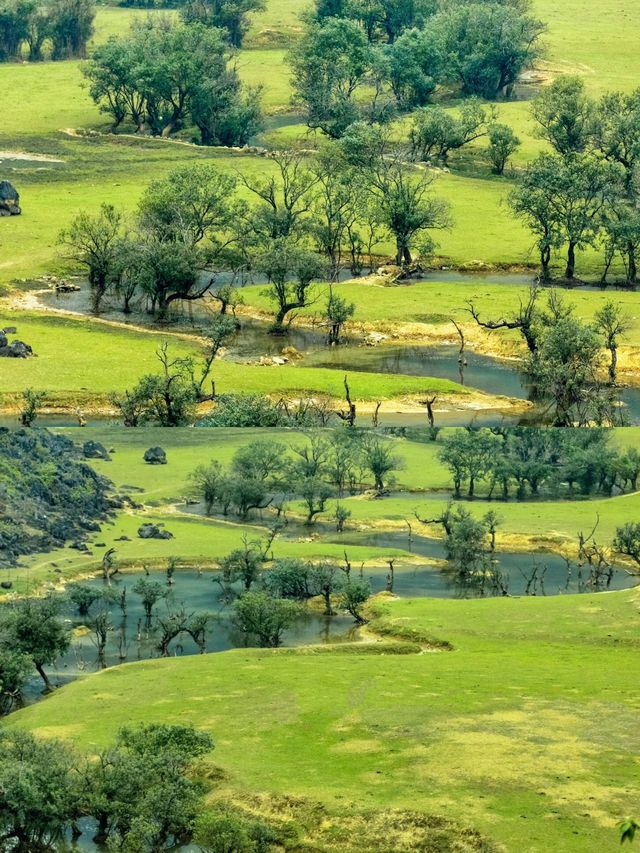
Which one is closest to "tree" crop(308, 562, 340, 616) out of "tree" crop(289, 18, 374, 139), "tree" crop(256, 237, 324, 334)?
"tree" crop(256, 237, 324, 334)

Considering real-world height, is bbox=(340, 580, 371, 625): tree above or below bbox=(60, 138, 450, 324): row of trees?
below

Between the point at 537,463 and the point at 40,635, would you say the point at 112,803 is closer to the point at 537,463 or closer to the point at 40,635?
the point at 40,635

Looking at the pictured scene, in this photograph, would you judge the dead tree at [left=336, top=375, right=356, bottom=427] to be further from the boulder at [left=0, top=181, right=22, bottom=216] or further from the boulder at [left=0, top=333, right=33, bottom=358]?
the boulder at [left=0, top=181, right=22, bottom=216]

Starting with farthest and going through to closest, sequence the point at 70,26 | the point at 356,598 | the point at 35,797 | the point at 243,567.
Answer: the point at 70,26 < the point at 243,567 < the point at 356,598 < the point at 35,797

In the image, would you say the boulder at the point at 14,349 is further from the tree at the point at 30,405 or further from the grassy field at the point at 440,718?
the grassy field at the point at 440,718

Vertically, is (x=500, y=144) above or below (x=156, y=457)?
above

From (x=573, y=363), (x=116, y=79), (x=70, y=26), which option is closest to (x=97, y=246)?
(x=573, y=363)

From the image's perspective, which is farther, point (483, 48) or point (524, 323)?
point (483, 48)

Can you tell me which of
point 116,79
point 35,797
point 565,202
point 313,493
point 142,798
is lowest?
point 313,493
